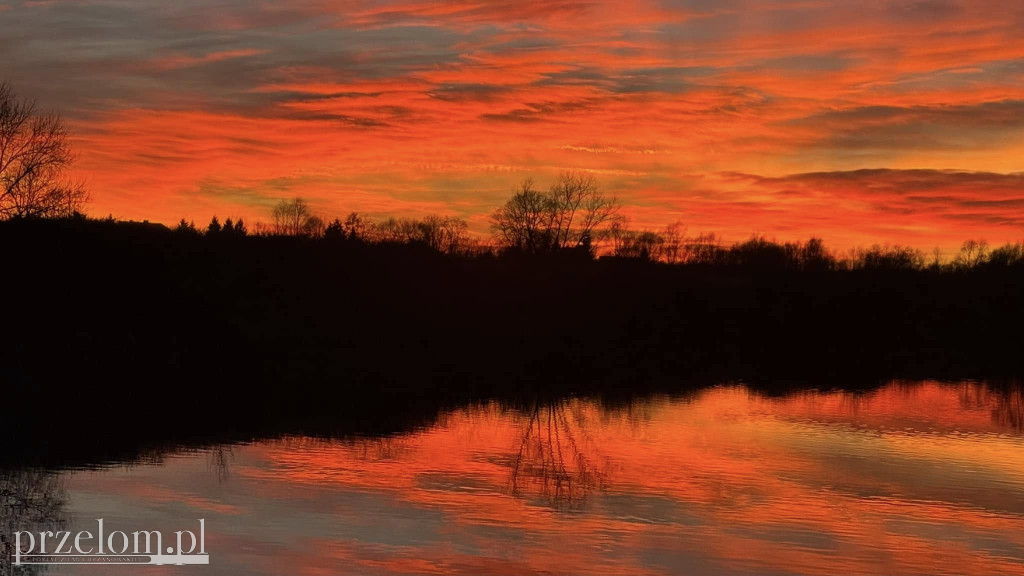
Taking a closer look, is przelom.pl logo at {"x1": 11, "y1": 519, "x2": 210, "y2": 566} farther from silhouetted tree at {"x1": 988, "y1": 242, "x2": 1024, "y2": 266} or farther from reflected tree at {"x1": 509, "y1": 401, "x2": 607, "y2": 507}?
silhouetted tree at {"x1": 988, "y1": 242, "x2": 1024, "y2": 266}

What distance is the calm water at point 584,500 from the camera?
13.3 meters

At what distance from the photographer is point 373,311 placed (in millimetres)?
47656

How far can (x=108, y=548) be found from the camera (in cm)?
1288

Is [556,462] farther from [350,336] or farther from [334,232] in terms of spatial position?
[334,232]

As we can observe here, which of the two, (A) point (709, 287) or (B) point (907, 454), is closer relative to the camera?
(B) point (907, 454)

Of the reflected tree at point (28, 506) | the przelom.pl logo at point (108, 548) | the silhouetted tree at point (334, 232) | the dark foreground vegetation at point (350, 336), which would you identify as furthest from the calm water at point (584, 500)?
the silhouetted tree at point (334, 232)

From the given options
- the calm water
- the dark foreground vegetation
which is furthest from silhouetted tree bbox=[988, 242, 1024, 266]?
the calm water

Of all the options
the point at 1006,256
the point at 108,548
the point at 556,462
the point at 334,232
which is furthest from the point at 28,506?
the point at 1006,256

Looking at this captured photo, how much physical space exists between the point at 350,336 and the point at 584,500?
2659cm

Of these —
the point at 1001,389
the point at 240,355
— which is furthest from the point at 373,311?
the point at 1001,389

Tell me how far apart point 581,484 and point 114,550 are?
335 inches

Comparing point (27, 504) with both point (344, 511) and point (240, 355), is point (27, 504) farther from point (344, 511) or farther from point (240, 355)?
point (240, 355)

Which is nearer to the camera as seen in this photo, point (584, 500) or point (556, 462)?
point (584, 500)

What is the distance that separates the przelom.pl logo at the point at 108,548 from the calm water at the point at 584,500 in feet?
0.97
